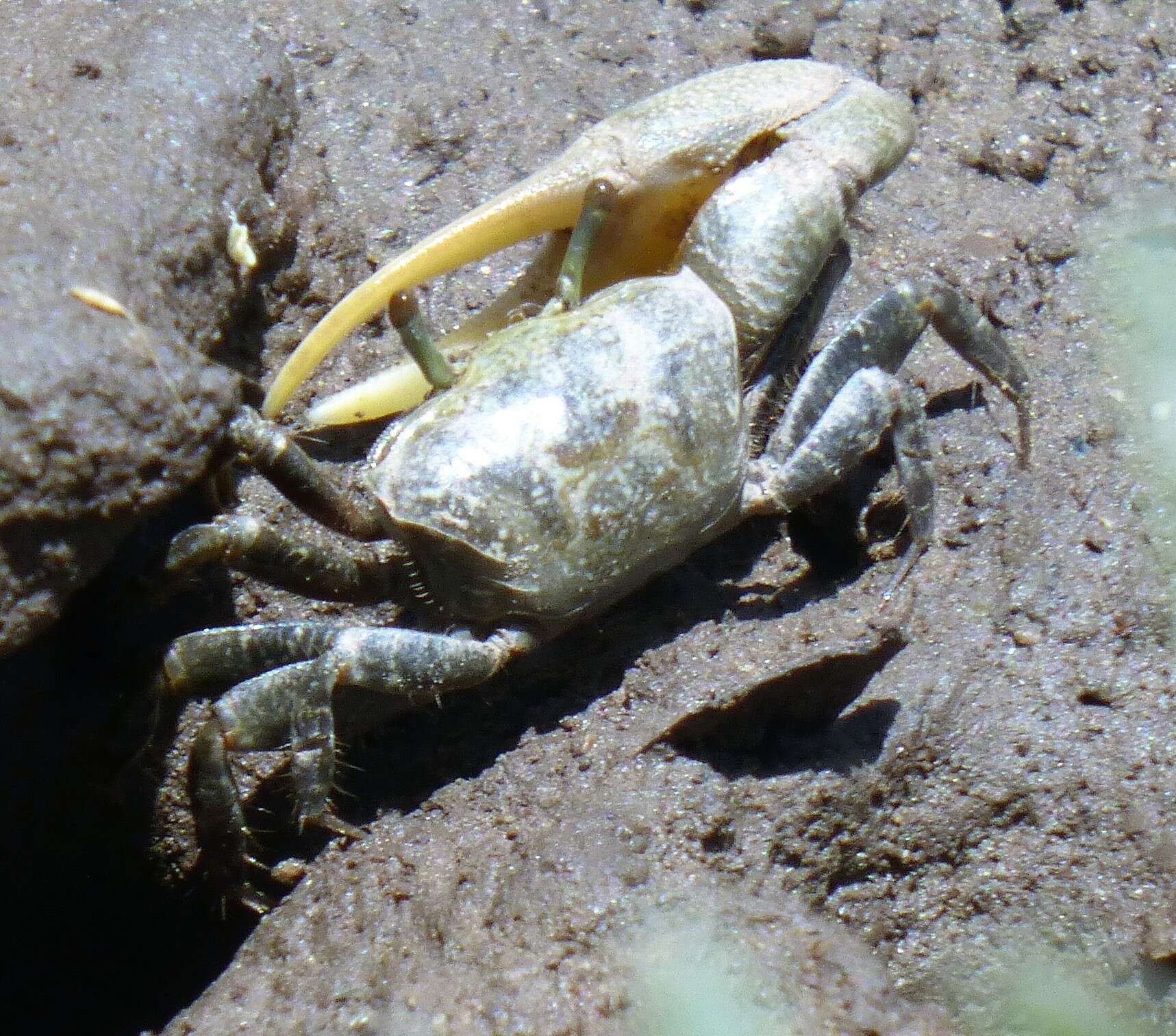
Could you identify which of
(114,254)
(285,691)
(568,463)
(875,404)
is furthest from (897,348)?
(114,254)

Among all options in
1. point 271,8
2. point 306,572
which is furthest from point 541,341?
point 271,8

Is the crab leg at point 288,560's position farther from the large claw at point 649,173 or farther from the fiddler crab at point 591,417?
the large claw at point 649,173

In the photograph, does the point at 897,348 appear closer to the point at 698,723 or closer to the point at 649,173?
the point at 649,173

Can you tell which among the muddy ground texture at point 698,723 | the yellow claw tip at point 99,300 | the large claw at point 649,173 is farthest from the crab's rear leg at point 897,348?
the yellow claw tip at point 99,300

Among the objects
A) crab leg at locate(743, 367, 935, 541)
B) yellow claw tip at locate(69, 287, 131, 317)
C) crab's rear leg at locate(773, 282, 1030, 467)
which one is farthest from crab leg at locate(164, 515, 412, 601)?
crab's rear leg at locate(773, 282, 1030, 467)

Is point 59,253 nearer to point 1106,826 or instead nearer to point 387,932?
point 387,932
